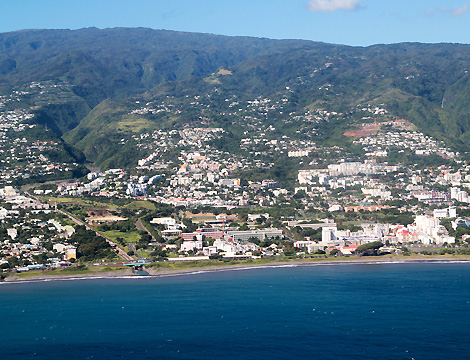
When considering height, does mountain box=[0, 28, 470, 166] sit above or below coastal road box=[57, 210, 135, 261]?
above

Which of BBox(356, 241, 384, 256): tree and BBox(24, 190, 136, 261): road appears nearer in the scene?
BBox(24, 190, 136, 261): road

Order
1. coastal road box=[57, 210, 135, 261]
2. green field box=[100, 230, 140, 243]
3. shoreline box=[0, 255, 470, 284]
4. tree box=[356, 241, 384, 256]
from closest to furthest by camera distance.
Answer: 1. shoreline box=[0, 255, 470, 284]
2. coastal road box=[57, 210, 135, 261]
3. tree box=[356, 241, 384, 256]
4. green field box=[100, 230, 140, 243]

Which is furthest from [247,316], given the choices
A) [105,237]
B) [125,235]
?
[125,235]

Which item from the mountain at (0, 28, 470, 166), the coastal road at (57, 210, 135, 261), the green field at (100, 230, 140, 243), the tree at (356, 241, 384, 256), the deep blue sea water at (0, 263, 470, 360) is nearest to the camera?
the deep blue sea water at (0, 263, 470, 360)

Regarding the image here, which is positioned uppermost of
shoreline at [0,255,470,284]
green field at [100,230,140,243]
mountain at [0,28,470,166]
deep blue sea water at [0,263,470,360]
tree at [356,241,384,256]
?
mountain at [0,28,470,166]

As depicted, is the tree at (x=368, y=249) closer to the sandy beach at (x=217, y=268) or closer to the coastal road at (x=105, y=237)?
the sandy beach at (x=217, y=268)

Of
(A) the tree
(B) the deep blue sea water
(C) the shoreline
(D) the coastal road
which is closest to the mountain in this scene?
(D) the coastal road

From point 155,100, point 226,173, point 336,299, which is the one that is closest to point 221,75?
point 155,100

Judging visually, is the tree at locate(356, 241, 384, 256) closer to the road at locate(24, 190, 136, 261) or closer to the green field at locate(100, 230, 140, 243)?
the road at locate(24, 190, 136, 261)
